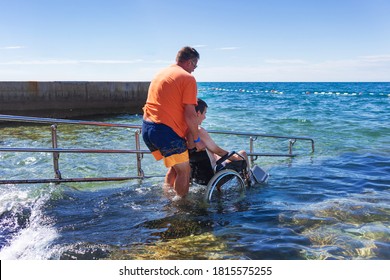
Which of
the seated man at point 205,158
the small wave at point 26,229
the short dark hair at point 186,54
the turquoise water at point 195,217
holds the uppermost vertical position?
the short dark hair at point 186,54

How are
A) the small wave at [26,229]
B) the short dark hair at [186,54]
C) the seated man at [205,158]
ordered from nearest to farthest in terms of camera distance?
1. the small wave at [26,229]
2. the short dark hair at [186,54]
3. the seated man at [205,158]

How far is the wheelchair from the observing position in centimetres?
427

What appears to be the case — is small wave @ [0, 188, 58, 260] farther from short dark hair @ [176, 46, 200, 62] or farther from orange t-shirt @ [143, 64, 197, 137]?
short dark hair @ [176, 46, 200, 62]

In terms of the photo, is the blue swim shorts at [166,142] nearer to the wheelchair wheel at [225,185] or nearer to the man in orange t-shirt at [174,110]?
the man in orange t-shirt at [174,110]

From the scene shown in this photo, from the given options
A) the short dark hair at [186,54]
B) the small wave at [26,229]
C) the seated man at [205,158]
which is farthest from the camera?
the seated man at [205,158]

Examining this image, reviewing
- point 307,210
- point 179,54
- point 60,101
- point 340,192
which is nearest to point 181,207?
point 307,210

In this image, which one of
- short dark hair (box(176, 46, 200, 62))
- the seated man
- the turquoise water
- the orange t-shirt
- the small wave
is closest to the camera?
the small wave

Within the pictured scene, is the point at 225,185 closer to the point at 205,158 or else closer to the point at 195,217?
the point at 205,158

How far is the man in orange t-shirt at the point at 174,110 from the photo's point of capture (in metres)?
Answer: 3.72

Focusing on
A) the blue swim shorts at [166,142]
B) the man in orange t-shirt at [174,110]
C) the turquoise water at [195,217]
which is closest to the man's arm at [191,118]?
the man in orange t-shirt at [174,110]

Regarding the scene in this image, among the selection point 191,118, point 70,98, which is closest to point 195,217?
point 191,118

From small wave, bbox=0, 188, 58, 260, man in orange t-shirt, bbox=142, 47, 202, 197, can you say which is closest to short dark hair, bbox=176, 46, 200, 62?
man in orange t-shirt, bbox=142, 47, 202, 197

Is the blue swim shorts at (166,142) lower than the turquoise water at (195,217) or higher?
higher
